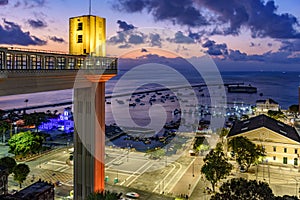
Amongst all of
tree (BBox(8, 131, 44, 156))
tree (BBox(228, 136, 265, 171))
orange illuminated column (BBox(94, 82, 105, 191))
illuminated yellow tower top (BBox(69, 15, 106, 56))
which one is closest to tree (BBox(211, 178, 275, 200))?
orange illuminated column (BBox(94, 82, 105, 191))

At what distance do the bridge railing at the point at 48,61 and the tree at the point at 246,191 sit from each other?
16.8 ft

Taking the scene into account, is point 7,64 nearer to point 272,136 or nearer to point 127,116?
point 272,136

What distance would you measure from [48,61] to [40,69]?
403mm

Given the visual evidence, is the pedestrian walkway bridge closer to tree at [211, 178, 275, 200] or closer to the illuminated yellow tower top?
the illuminated yellow tower top

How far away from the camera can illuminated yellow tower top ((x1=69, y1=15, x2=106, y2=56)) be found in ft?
29.0

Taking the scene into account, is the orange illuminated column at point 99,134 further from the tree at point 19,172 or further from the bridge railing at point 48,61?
the tree at point 19,172

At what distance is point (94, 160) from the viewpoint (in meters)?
9.46

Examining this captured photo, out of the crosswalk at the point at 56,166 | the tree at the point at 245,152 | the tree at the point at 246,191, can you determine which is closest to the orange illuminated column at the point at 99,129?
the tree at the point at 246,191

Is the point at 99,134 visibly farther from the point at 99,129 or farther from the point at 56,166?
the point at 56,166

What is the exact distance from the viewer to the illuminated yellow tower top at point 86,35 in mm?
8828

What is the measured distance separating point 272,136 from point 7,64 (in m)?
17.6

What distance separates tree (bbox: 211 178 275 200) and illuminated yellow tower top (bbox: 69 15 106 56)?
571cm

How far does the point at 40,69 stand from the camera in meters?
6.82

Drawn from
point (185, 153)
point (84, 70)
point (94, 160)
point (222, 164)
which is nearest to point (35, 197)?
point (94, 160)
